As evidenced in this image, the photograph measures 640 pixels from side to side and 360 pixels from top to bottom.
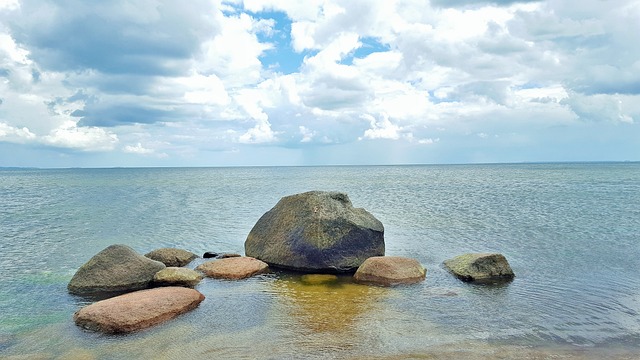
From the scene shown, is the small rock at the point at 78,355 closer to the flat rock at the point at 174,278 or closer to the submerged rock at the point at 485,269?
the flat rock at the point at 174,278

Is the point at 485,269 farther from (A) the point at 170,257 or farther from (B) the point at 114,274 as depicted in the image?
(B) the point at 114,274

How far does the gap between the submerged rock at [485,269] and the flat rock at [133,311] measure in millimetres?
11610

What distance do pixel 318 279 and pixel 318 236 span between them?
229 cm

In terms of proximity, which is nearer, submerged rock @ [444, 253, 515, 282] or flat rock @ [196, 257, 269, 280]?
submerged rock @ [444, 253, 515, 282]

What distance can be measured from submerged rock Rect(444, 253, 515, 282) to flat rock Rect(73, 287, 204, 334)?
11610 mm

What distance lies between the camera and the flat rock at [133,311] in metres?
14.1

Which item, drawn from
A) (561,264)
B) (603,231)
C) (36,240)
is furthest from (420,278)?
(36,240)

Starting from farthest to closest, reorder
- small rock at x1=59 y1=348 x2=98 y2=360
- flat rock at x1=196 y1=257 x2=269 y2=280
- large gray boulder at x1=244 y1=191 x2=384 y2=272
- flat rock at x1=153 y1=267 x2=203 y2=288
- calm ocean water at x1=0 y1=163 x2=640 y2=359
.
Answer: large gray boulder at x1=244 y1=191 x2=384 y2=272 < flat rock at x1=196 y1=257 x2=269 y2=280 < flat rock at x1=153 y1=267 x2=203 y2=288 < calm ocean water at x1=0 y1=163 x2=640 y2=359 < small rock at x1=59 y1=348 x2=98 y2=360

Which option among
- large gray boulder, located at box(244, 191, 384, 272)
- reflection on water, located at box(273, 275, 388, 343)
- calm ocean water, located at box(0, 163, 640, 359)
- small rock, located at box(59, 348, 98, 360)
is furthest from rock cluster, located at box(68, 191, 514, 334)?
small rock, located at box(59, 348, 98, 360)

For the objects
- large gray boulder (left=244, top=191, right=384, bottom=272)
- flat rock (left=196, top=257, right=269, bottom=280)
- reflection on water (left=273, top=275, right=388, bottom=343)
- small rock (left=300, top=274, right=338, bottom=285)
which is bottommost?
small rock (left=300, top=274, right=338, bottom=285)

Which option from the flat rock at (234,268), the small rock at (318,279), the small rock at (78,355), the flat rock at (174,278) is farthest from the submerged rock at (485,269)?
the small rock at (78,355)

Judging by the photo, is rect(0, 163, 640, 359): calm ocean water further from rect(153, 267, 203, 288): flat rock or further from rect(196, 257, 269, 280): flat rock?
rect(196, 257, 269, 280): flat rock

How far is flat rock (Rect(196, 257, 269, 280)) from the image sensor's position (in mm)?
20812

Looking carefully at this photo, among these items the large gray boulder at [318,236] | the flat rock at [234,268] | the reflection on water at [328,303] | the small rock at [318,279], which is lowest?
the small rock at [318,279]
